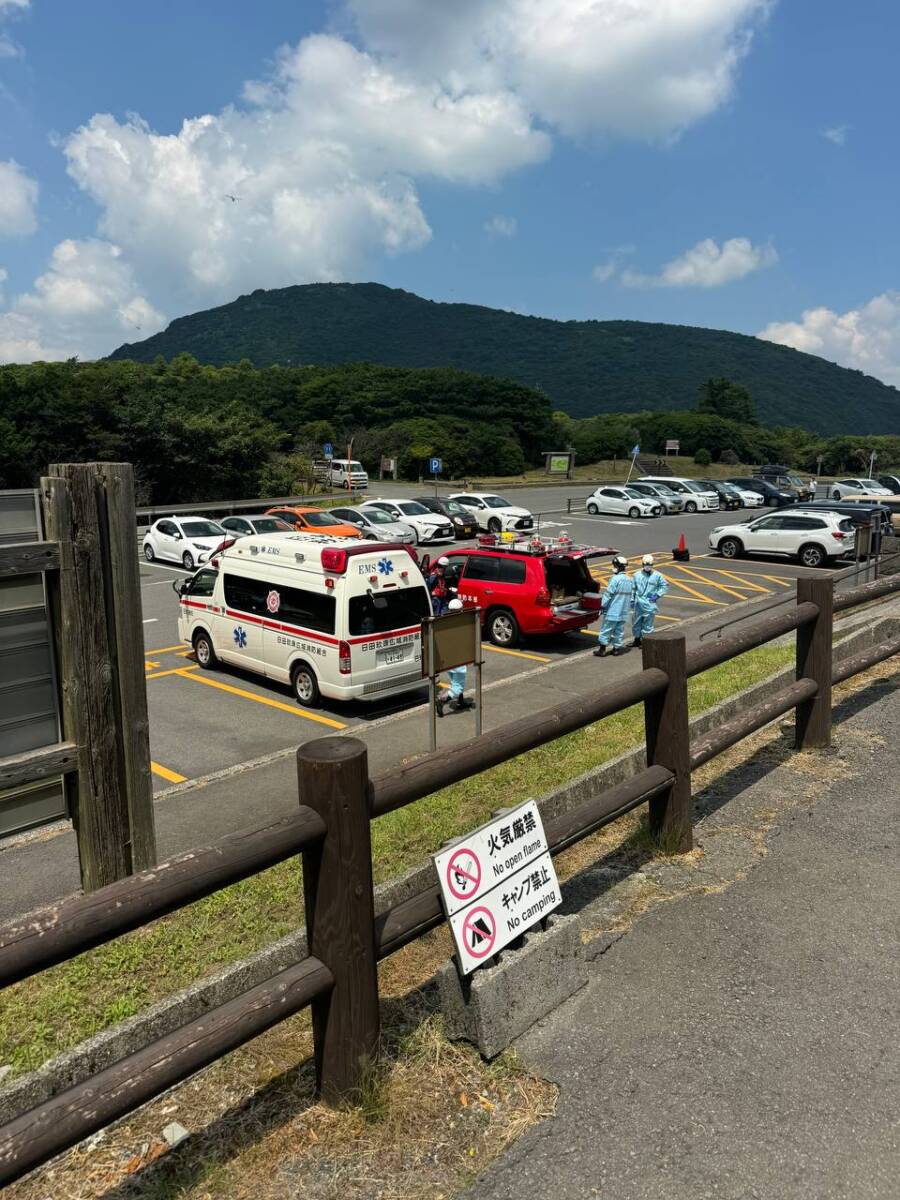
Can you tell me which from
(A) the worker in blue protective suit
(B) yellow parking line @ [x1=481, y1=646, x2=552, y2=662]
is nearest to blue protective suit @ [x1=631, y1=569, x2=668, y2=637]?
(A) the worker in blue protective suit

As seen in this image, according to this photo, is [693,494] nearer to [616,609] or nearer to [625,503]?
[625,503]

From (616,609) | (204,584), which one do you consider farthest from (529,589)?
(204,584)

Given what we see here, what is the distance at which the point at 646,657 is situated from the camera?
4.71m

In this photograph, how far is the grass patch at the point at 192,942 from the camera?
156 inches

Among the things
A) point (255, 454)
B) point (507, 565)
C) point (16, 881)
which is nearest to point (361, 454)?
point (255, 454)

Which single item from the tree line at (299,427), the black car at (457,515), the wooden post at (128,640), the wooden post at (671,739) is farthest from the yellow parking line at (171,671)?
the tree line at (299,427)

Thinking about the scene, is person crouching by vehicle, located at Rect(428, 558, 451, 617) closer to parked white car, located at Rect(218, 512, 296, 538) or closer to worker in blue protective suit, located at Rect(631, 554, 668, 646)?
worker in blue protective suit, located at Rect(631, 554, 668, 646)

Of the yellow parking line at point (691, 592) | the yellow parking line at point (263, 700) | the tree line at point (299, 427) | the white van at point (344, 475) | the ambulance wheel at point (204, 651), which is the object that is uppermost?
the tree line at point (299, 427)

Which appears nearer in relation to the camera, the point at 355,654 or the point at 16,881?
the point at 16,881

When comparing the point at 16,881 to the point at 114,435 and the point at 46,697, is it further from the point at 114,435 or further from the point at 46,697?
the point at 114,435

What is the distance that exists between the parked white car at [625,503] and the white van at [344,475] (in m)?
18.5

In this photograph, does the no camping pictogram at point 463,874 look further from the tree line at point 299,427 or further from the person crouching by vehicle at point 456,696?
the tree line at point 299,427

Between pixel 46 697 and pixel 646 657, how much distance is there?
3165mm

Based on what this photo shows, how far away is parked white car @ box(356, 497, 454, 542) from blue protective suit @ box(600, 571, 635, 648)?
1717cm
